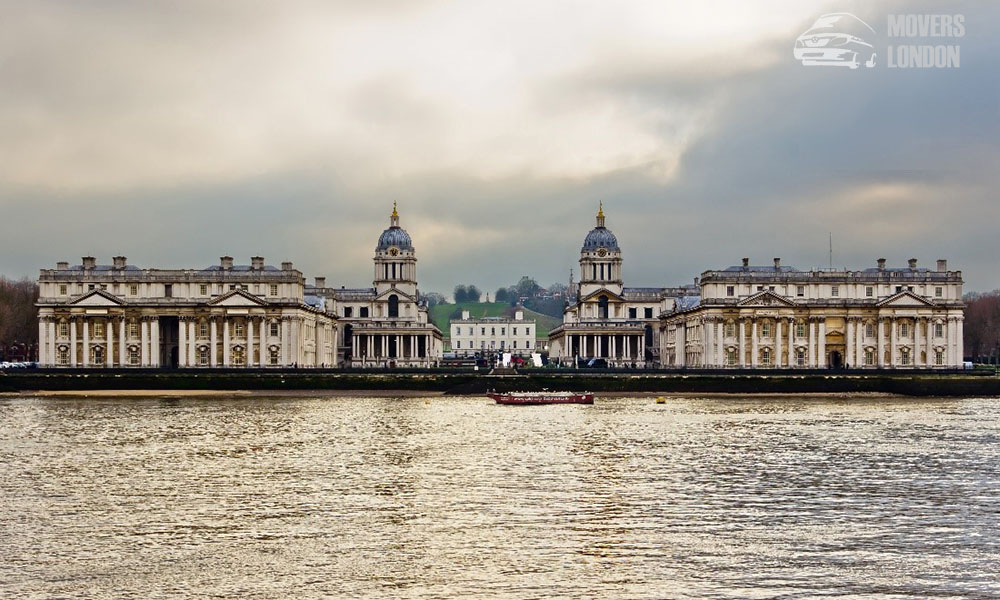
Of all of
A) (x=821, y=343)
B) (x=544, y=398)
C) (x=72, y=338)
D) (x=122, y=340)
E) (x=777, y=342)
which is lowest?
(x=544, y=398)

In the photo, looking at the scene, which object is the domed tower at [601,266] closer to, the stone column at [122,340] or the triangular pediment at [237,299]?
the triangular pediment at [237,299]

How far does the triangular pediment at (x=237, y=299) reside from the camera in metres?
129

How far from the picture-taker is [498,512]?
111ft

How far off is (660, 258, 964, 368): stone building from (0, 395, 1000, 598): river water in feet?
214

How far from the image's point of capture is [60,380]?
347 feet

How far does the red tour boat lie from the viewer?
9075 centimetres

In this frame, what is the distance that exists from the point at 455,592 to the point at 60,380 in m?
89.5

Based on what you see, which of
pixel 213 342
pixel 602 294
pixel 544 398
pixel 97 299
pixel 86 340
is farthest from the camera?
pixel 602 294

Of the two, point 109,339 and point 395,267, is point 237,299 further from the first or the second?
point 395,267

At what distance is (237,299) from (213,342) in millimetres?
5318

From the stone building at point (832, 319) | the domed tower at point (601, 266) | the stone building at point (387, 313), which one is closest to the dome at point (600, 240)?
Answer: the domed tower at point (601, 266)

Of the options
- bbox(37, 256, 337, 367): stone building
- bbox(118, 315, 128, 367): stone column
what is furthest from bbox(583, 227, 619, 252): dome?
bbox(118, 315, 128, 367): stone column

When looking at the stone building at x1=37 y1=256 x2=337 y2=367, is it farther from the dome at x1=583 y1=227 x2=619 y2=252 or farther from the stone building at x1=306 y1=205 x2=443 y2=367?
the dome at x1=583 y1=227 x2=619 y2=252

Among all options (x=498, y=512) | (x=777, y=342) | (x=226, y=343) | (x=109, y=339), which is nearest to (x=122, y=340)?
(x=109, y=339)
